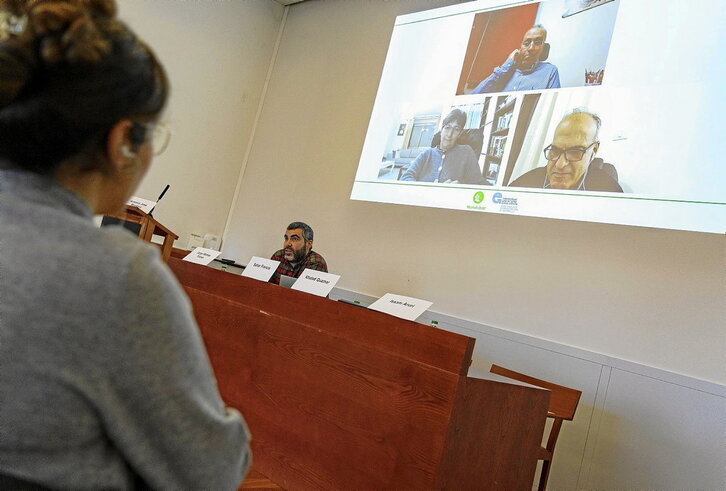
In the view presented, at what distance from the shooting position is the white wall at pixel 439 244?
3369mm

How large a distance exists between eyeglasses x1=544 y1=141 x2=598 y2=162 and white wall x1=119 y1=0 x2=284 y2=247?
11.3ft

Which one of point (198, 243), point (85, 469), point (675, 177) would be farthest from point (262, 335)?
point (198, 243)

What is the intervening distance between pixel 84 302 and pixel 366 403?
1652 mm

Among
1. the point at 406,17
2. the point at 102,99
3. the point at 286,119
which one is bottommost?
the point at 102,99

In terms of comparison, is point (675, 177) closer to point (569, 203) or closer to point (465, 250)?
point (569, 203)

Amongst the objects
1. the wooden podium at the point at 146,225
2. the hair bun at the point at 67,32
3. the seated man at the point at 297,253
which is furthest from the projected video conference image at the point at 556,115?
the hair bun at the point at 67,32

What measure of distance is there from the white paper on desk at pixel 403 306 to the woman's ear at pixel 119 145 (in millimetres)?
1677

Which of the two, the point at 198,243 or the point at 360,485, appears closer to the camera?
the point at 360,485

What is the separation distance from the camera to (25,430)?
595 millimetres

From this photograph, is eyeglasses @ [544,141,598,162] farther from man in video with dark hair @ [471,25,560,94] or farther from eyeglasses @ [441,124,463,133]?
eyeglasses @ [441,124,463,133]

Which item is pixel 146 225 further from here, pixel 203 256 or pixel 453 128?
pixel 453 128

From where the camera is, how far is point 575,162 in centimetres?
368

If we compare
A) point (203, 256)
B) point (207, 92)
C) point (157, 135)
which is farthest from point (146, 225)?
point (157, 135)

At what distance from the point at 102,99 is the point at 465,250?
387cm
